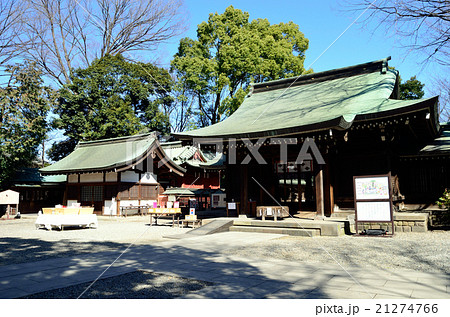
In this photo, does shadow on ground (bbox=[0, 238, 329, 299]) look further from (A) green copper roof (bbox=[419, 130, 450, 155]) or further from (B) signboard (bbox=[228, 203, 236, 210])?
(A) green copper roof (bbox=[419, 130, 450, 155])

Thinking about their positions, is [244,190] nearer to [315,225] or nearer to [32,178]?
[315,225]

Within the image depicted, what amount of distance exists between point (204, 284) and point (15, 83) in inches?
859

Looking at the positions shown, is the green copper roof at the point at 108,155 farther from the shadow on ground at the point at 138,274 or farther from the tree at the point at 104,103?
the shadow on ground at the point at 138,274

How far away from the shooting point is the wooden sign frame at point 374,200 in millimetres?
9414

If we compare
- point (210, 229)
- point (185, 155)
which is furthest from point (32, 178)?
point (210, 229)

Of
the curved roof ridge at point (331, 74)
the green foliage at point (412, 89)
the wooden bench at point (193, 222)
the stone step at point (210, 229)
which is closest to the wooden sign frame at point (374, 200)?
the stone step at point (210, 229)

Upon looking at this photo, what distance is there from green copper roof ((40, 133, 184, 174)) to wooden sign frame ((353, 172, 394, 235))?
14568 millimetres

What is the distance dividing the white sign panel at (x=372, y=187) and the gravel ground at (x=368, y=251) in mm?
1229

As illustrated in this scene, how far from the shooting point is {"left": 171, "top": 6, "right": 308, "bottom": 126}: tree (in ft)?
90.2

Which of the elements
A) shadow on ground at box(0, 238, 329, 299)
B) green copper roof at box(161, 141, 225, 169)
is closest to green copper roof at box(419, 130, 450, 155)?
shadow on ground at box(0, 238, 329, 299)

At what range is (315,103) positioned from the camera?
A: 46.0 feet

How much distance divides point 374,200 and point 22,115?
69.0 feet

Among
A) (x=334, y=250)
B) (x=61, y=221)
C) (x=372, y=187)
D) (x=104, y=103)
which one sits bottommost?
(x=334, y=250)
